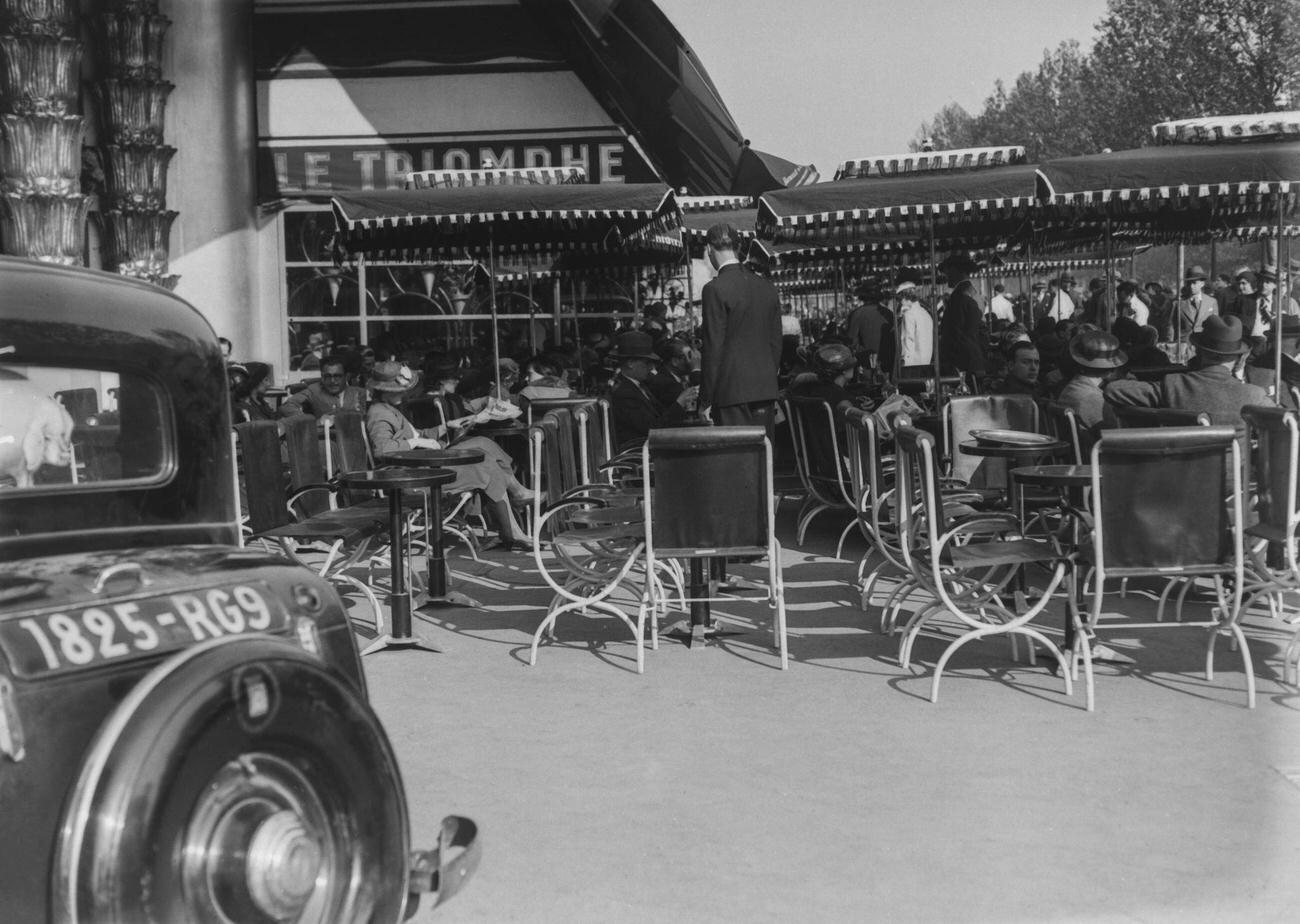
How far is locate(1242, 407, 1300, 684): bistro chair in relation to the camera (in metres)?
5.97

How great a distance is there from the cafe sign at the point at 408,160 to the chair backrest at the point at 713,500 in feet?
43.9

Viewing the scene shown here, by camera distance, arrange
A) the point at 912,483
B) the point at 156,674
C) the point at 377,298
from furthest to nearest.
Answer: the point at 377,298 → the point at 912,483 → the point at 156,674

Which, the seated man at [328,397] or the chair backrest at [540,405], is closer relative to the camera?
A: the chair backrest at [540,405]

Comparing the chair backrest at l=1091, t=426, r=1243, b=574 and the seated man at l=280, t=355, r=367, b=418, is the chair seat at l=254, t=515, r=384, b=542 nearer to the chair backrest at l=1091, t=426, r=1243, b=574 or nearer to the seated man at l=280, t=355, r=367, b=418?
the seated man at l=280, t=355, r=367, b=418

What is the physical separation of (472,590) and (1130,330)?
7912 mm

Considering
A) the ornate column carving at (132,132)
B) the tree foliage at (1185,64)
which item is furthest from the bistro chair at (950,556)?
the tree foliage at (1185,64)

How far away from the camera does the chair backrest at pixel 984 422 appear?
8.66m

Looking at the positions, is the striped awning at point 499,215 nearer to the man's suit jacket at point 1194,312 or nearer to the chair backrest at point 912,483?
the chair backrest at point 912,483

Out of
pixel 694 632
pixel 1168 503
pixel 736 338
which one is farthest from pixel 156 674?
pixel 736 338

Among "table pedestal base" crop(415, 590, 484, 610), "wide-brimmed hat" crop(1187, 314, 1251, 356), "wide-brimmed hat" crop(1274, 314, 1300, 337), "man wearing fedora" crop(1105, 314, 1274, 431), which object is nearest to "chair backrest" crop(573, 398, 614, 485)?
"table pedestal base" crop(415, 590, 484, 610)

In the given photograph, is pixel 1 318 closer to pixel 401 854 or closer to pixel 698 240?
pixel 401 854

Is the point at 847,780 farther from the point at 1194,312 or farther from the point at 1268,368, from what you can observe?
the point at 1194,312

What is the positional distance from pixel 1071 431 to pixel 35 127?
12.0 metres

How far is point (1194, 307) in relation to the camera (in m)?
18.3
